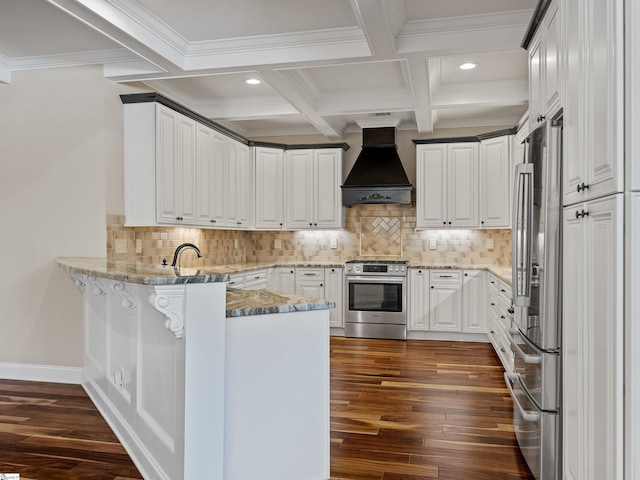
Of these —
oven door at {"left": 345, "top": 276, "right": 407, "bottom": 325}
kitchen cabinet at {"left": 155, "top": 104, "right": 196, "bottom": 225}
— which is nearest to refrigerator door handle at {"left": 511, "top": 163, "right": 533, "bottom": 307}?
kitchen cabinet at {"left": 155, "top": 104, "right": 196, "bottom": 225}

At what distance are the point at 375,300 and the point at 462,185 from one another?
177 centimetres

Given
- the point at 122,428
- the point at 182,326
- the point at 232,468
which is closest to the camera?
the point at 182,326

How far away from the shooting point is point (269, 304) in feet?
7.81

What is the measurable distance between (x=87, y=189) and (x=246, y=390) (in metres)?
2.59

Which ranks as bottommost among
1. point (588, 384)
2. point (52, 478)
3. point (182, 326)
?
point (52, 478)

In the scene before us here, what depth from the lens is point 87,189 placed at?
4.05 metres

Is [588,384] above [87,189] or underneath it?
underneath

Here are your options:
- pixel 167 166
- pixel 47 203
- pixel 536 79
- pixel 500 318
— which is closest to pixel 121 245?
pixel 47 203

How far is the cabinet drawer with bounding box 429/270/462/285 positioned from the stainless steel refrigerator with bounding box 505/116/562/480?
3176 mm

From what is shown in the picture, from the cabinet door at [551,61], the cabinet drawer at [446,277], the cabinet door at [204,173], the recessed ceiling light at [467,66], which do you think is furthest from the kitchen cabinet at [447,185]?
the cabinet door at [551,61]

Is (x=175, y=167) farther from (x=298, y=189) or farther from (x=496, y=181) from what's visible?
(x=496, y=181)

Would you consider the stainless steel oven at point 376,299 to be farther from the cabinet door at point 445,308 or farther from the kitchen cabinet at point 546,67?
the kitchen cabinet at point 546,67

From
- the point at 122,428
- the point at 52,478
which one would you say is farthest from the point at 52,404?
the point at 52,478

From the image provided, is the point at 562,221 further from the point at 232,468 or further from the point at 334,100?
the point at 334,100
